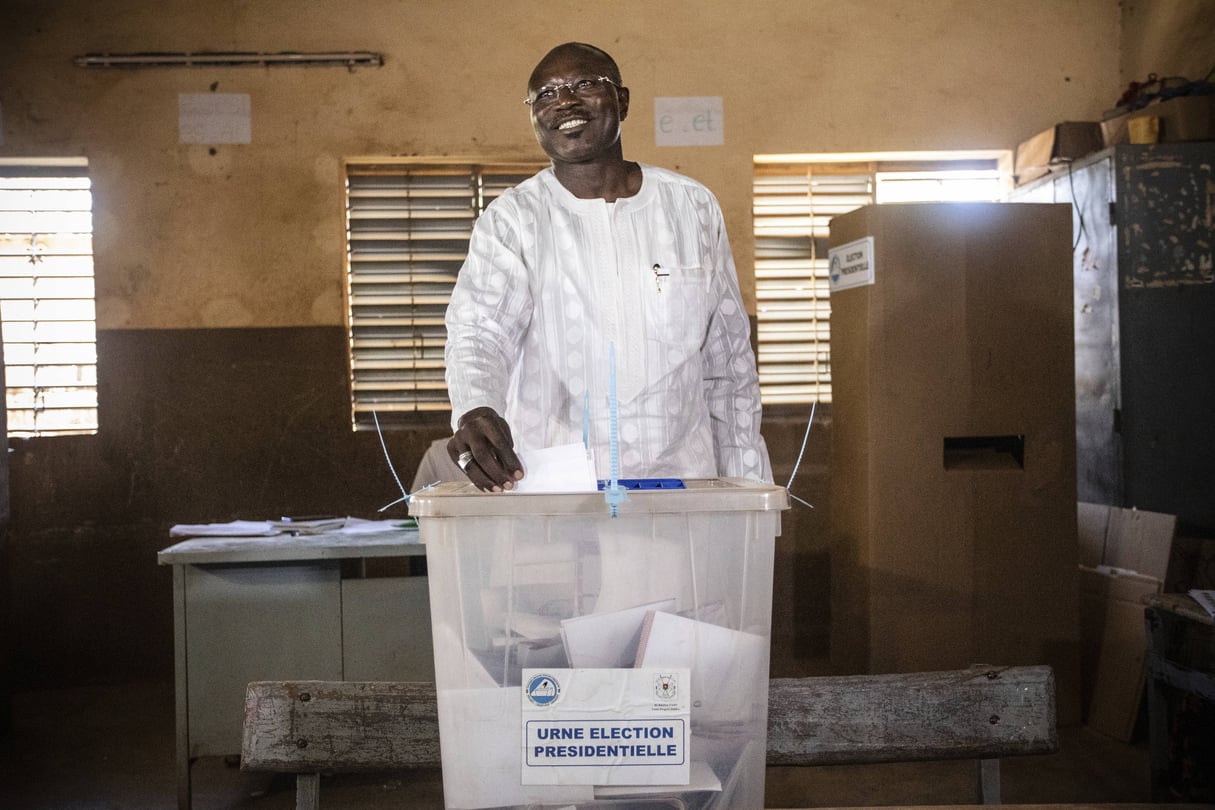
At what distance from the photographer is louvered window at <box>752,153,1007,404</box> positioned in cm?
454

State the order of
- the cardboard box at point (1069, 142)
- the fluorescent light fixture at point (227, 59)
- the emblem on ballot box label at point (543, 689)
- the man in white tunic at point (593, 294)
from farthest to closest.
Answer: the fluorescent light fixture at point (227, 59) < the cardboard box at point (1069, 142) < the man in white tunic at point (593, 294) < the emblem on ballot box label at point (543, 689)

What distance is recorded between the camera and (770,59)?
14.5 feet

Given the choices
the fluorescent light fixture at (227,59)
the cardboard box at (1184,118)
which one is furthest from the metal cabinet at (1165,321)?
the fluorescent light fixture at (227,59)

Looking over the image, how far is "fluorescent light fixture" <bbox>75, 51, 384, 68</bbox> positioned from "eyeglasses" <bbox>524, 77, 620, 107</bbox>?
2945mm

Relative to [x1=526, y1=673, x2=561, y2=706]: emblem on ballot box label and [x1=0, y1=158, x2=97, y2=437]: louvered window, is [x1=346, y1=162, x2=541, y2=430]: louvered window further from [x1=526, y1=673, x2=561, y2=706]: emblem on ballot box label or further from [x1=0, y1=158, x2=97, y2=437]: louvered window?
[x1=526, y1=673, x2=561, y2=706]: emblem on ballot box label

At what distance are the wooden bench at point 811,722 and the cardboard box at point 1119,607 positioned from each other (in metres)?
2.13

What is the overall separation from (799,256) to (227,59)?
2.55 meters

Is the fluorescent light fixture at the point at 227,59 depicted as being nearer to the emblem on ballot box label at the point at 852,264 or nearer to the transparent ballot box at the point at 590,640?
the emblem on ballot box label at the point at 852,264

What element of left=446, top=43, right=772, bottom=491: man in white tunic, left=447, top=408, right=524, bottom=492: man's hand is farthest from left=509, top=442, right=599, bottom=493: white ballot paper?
left=446, top=43, right=772, bottom=491: man in white tunic

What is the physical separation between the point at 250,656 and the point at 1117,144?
343 cm

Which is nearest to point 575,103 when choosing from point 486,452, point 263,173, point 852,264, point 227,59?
point 486,452

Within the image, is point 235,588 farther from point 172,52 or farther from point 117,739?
point 172,52

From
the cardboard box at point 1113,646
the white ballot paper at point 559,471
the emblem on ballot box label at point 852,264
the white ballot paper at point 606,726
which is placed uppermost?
the emblem on ballot box label at point 852,264

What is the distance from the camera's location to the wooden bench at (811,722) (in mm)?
1451
